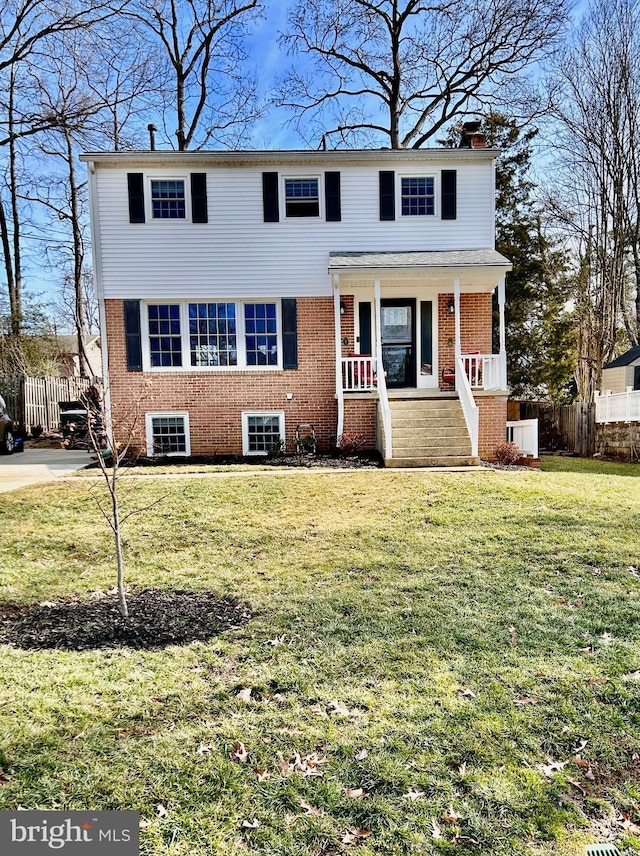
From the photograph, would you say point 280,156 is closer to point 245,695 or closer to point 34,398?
point 245,695

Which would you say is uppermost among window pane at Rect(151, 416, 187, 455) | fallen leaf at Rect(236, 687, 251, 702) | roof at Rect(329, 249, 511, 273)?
roof at Rect(329, 249, 511, 273)

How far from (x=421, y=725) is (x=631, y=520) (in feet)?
15.4

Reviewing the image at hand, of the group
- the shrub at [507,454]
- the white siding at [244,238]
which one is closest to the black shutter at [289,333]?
the white siding at [244,238]

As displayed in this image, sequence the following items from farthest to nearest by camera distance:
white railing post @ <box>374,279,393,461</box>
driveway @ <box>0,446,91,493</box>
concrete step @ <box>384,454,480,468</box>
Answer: white railing post @ <box>374,279,393,461</box>
concrete step @ <box>384,454,480,468</box>
driveway @ <box>0,446,91,493</box>

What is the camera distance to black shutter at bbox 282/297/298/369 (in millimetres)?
11641

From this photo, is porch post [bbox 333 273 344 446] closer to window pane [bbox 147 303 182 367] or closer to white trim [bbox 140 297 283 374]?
white trim [bbox 140 297 283 374]

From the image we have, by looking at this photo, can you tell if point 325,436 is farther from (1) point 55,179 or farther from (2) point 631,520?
(1) point 55,179

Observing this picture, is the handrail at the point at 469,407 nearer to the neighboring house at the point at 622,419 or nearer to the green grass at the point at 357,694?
the green grass at the point at 357,694

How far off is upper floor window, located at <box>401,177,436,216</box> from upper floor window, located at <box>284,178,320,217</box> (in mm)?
2096

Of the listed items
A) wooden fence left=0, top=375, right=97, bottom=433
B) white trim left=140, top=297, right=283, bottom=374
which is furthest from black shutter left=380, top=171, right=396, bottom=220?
wooden fence left=0, top=375, right=97, bottom=433

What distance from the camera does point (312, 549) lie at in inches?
214

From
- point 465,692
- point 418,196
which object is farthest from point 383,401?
point 465,692

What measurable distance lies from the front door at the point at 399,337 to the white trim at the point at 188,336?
2603 millimetres

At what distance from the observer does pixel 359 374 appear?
10953 mm
